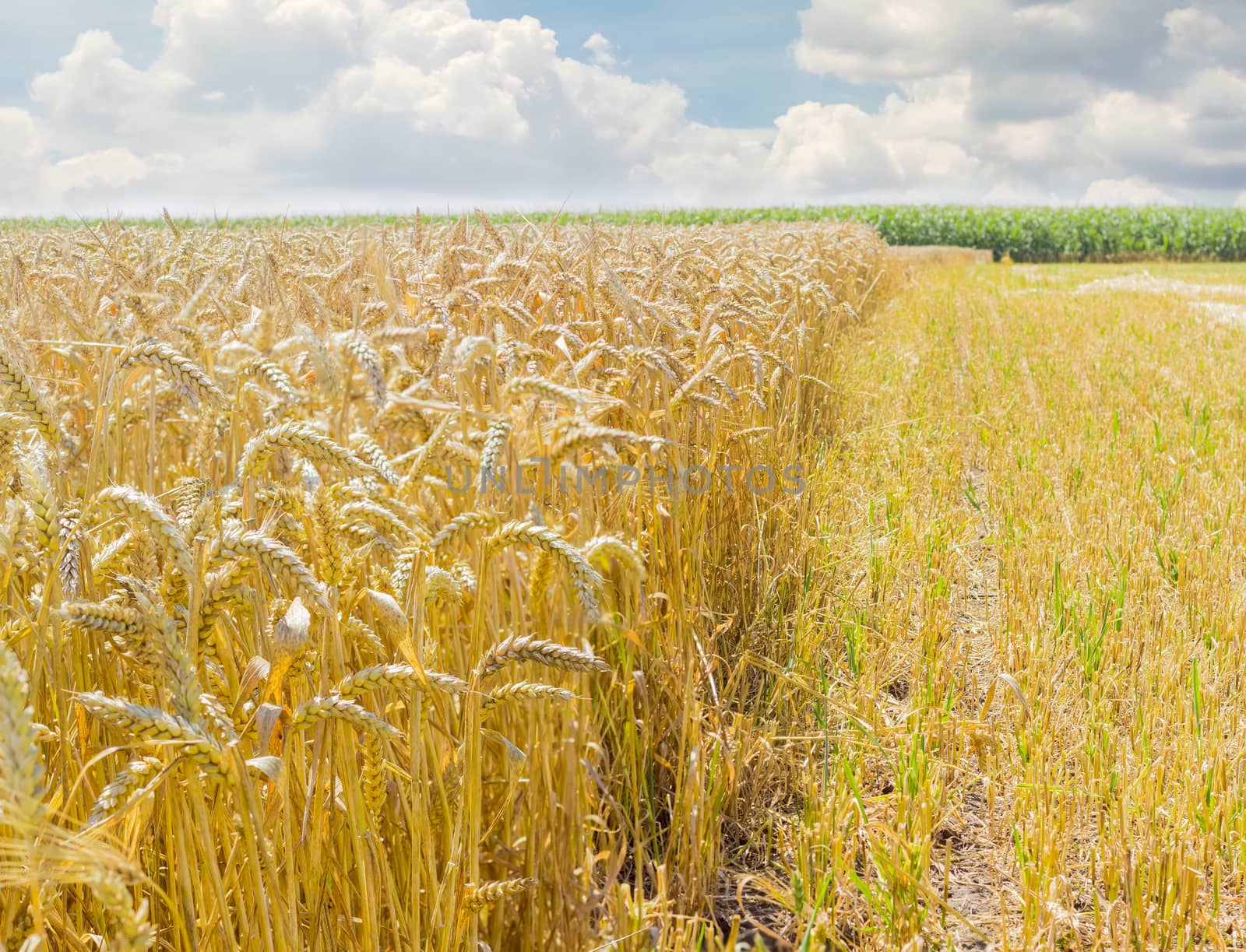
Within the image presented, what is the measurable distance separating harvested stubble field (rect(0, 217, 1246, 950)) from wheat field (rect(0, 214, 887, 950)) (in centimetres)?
1

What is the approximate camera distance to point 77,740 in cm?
139

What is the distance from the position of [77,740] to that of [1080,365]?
24.6 feet

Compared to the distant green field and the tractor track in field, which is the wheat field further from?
the distant green field

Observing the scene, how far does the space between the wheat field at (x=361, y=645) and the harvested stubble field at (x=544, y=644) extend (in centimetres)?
1

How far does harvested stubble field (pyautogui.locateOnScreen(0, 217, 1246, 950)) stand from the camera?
3.68ft

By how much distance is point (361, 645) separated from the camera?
154cm

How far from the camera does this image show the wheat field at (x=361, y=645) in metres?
1.02

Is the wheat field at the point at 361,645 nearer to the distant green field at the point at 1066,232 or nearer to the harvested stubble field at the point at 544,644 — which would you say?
the harvested stubble field at the point at 544,644

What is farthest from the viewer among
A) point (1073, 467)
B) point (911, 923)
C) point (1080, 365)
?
point (1080, 365)

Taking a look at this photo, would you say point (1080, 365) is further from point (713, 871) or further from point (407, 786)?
point (407, 786)

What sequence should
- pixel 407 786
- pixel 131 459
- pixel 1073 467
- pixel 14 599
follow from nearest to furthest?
pixel 14 599, pixel 407 786, pixel 131 459, pixel 1073 467

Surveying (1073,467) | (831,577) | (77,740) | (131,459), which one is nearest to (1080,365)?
(1073,467)

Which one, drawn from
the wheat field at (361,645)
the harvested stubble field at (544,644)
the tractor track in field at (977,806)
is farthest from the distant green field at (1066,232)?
the wheat field at (361,645)

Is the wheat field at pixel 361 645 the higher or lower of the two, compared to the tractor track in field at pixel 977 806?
higher
